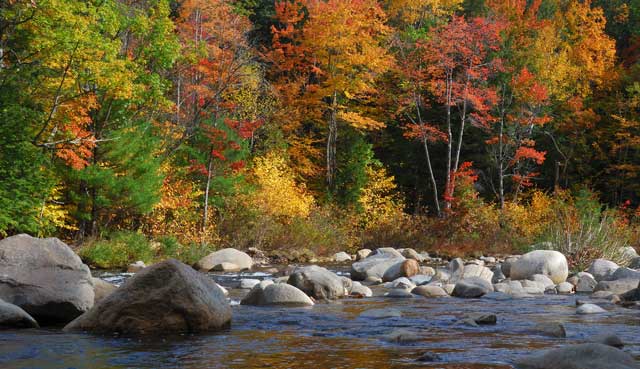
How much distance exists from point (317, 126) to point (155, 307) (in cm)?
2237

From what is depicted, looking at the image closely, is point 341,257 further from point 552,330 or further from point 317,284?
point 552,330

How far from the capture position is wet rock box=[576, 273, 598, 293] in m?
13.4

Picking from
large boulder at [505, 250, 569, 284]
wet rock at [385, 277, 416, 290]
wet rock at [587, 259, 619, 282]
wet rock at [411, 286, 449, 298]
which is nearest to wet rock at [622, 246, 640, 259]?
wet rock at [587, 259, 619, 282]

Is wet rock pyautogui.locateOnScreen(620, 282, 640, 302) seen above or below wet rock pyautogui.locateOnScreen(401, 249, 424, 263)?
below

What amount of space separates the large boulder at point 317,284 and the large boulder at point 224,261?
19.2ft

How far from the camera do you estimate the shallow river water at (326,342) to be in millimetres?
6520

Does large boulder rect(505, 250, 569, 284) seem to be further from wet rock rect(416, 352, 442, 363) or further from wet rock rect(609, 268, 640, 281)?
wet rock rect(416, 352, 442, 363)

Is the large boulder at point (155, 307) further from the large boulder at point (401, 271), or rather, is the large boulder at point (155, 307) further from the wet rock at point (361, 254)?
the wet rock at point (361, 254)

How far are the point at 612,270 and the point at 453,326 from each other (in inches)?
277

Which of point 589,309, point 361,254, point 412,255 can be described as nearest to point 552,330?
point 589,309

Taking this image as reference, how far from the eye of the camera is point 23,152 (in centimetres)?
1505

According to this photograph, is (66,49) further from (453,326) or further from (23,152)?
(453,326)

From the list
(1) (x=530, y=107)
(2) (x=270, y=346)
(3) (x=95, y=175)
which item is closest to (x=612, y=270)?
(2) (x=270, y=346)

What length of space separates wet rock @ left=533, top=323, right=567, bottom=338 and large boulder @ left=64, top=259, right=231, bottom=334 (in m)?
3.67
